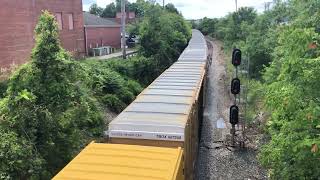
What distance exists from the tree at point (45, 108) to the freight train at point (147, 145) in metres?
1.89

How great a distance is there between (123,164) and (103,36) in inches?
1777

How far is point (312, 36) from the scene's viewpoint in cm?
805

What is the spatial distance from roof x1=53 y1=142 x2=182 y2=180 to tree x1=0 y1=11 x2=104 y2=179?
266 cm

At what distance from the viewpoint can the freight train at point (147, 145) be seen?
6.16m

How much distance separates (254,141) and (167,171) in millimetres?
10585

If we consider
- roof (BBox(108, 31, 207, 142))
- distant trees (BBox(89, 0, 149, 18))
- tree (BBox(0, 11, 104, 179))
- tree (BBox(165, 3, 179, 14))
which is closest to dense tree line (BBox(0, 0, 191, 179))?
tree (BBox(0, 11, 104, 179))

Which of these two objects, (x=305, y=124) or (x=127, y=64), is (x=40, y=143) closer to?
(x=305, y=124)

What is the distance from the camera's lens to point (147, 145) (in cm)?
812

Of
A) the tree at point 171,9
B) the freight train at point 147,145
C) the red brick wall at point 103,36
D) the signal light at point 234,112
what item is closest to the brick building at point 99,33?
the red brick wall at point 103,36

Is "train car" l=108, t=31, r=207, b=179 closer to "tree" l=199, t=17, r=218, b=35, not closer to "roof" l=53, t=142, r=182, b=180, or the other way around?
"roof" l=53, t=142, r=182, b=180

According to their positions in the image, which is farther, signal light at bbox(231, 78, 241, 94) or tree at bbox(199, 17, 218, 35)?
tree at bbox(199, 17, 218, 35)

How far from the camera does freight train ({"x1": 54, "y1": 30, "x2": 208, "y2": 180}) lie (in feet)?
20.2

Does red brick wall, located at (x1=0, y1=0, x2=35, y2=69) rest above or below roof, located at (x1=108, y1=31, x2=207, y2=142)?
above

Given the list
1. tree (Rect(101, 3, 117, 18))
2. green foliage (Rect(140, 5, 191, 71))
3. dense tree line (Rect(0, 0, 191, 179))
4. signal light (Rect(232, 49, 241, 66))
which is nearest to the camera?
dense tree line (Rect(0, 0, 191, 179))
